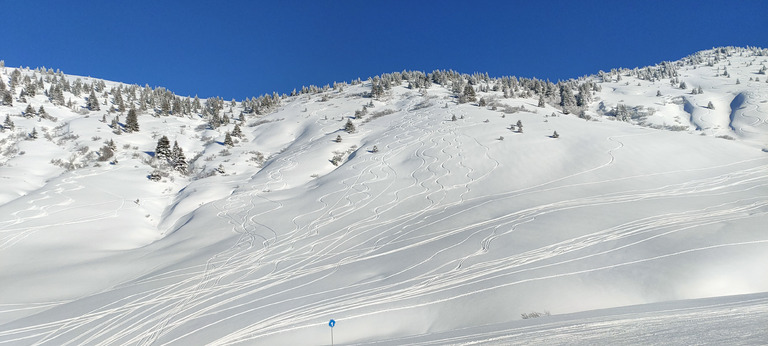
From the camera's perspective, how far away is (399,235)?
605 inches

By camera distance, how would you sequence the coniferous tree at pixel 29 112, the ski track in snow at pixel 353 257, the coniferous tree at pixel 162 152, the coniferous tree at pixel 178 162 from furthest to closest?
the coniferous tree at pixel 29 112 → the coniferous tree at pixel 162 152 → the coniferous tree at pixel 178 162 → the ski track in snow at pixel 353 257

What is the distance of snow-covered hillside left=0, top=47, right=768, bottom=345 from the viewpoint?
27.3ft

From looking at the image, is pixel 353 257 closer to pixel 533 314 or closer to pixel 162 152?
pixel 533 314

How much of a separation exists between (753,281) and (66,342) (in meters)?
17.4

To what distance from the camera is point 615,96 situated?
55938mm

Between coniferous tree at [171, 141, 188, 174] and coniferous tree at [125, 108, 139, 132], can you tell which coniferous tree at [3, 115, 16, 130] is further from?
coniferous tree at [171, 141, 188, 174]

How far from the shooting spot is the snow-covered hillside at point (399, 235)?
27.3ft

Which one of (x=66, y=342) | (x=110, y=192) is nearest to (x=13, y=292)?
(x=66, y=342)

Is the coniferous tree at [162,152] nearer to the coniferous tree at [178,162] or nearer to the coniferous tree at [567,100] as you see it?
the coniferous tree at [178,162]

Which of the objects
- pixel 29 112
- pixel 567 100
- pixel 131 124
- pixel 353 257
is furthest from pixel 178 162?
pixel 567 100

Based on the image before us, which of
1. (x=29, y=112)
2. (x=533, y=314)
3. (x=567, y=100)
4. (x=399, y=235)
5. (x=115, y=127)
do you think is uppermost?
(x=29, y=112)

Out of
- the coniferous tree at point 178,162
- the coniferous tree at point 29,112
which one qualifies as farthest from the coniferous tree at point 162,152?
the coniferous tree at point 29,112

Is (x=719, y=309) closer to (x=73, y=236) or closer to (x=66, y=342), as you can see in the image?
(x=66, y=342)

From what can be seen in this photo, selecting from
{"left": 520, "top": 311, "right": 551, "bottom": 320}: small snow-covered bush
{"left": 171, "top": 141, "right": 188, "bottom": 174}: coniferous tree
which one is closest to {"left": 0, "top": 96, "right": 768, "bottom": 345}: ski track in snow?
{"left": 520, "top": 311, "right": 551, "bottom": 320}: small snow-covered bush
